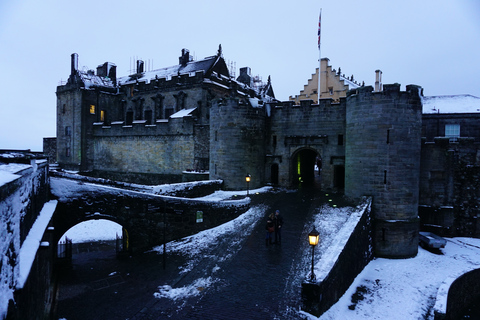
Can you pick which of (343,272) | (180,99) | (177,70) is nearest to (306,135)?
(343,272)

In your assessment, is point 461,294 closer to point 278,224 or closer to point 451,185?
point 451,185

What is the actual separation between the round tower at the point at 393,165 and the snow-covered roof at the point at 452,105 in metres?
9.86

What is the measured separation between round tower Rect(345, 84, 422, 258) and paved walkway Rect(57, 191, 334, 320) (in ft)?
15.7

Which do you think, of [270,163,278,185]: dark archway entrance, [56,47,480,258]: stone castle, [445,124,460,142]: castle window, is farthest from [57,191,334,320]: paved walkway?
[445,124,460,142]: castle window

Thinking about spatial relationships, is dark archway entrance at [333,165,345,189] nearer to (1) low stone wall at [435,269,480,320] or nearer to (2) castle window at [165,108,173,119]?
(1) low stone wall at [435,269,480,320]

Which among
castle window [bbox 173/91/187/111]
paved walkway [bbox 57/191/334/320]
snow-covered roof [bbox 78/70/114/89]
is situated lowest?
paved walkway [bbox 57/191/334/320]

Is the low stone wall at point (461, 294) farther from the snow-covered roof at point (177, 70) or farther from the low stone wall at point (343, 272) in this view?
the snow-covered roof at point (177, 70)

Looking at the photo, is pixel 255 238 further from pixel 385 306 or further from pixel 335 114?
pixel 335 114

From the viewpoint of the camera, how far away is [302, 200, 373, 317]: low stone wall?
29.2 feet

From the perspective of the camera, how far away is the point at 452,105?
80.0ft

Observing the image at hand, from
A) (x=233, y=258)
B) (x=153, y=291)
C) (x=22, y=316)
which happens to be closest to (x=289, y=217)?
(x=233, y=258)

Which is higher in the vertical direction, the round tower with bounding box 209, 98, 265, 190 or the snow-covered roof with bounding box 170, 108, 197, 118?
the snow-covered roof with bounding box 170, 108, 197, 118

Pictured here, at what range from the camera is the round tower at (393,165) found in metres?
16.3

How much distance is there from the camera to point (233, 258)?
40.0 ft
